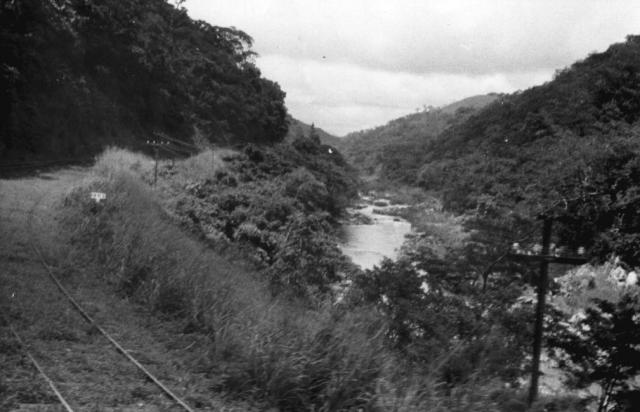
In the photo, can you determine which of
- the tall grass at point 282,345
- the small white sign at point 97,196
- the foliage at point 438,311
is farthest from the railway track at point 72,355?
the foliage at point 438,311

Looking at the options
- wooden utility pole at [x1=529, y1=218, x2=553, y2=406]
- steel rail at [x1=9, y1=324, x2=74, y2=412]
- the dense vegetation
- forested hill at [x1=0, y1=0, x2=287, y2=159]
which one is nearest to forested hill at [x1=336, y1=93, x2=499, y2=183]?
forested hill at [x1=0, y1=0, x2=287, y2=159]

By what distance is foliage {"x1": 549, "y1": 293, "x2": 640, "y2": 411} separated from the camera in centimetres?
1201

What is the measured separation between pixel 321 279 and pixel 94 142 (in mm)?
18514

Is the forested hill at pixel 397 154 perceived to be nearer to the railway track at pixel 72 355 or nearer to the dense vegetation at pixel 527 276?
the dense vegetation at pixel 527 276

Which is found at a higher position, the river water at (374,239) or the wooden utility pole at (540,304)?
the wooden utility pole at (540,304)

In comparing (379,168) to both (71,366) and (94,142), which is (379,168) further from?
(71,366)

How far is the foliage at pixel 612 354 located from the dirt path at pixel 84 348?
8.01 m

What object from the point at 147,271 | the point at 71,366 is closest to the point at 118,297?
the point at 147,271

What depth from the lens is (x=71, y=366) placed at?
7.82 meters

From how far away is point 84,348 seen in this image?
866cm

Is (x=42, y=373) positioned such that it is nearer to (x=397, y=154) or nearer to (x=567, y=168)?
(x=567, y=168)

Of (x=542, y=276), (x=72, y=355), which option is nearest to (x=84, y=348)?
(x=72, y=355)

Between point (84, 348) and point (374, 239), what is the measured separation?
37243 millimetres

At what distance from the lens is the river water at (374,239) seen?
36912 mm
